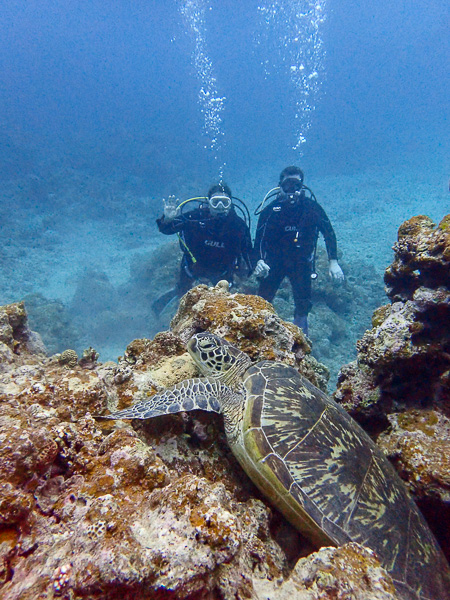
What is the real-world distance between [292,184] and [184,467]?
619 centimetres

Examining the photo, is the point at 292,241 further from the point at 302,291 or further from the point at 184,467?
the point at 184,467

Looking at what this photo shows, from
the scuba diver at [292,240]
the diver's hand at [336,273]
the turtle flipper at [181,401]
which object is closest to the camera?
the turtle flipper at [181,401]

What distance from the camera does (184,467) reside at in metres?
1.59

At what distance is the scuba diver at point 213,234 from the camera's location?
19.4 feet

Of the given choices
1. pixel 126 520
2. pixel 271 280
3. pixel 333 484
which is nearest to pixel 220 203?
pixel 271 280

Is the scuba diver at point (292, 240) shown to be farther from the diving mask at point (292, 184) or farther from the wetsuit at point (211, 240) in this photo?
the wetsuit at point (211, 240)

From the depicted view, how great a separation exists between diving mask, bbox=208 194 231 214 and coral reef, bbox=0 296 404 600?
480 centimetres

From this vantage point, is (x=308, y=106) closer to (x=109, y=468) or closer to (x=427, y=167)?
(x=427, y=167)

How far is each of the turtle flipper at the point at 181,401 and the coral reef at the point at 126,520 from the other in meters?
0.12

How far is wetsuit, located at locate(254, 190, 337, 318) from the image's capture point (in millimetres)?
6203

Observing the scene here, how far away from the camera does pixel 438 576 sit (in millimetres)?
1400

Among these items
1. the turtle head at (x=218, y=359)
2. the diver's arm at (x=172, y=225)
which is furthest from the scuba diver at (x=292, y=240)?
the turtle head at (x=218, y=359)

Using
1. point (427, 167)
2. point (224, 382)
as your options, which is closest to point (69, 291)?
point (224, 382)

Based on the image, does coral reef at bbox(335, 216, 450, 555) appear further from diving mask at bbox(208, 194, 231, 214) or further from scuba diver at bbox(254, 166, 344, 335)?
diving mask at bbox(208, 194, 231, 214)
